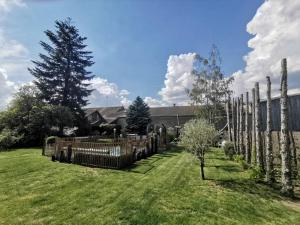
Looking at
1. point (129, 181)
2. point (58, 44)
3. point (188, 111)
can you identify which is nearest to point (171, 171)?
point (129, 181)

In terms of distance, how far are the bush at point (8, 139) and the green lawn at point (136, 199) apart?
→ 12.9 meters

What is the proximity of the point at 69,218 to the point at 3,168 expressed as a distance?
7627 mm

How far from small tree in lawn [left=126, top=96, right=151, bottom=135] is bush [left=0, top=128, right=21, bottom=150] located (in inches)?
746

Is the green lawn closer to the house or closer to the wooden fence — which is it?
the wooden fence

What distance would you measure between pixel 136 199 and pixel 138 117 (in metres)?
32.8

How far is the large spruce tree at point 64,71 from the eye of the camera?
31125mm

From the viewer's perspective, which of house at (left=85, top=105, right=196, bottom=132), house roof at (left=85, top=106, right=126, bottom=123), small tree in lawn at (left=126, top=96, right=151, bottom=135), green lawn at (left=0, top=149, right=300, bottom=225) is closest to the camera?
green lawn at (left=0, top=149, right=300, bottom=225)

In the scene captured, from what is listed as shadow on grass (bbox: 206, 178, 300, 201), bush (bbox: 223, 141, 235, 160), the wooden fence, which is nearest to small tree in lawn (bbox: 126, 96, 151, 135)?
bush (bbox: 223, 141, 235, 160)

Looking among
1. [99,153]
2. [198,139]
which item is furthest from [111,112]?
[198,139]

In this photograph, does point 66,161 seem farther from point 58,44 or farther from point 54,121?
point 58,44

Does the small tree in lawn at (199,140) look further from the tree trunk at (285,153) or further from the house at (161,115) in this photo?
the house at (161,115)

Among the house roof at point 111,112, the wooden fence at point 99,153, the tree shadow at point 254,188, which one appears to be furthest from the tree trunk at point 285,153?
the house roof at point 111,112

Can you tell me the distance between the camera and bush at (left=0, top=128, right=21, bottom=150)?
22005 mm

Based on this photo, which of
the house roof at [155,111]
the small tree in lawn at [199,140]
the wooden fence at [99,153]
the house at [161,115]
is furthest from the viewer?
the house roof at [155,111]
